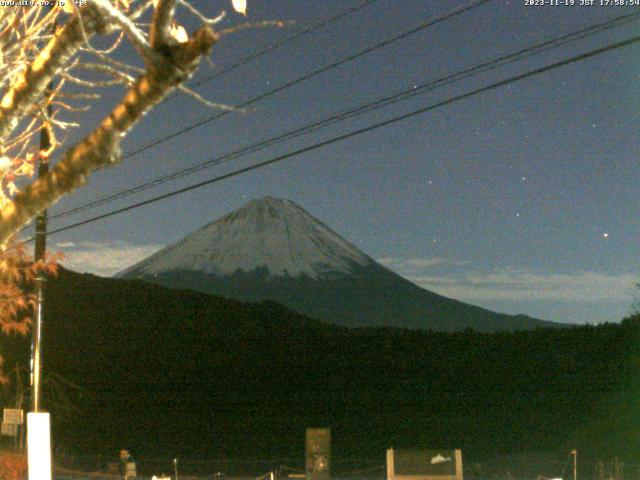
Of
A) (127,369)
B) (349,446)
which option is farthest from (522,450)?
(127,369)

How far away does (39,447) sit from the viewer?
1164 centimetres

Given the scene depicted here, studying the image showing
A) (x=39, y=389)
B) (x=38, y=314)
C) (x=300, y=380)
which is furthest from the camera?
(x=300, y=380)

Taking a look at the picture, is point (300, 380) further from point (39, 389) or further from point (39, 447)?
point (39, 447)

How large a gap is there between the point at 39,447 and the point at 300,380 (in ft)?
226

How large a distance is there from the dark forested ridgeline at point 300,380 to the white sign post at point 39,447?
129 feet

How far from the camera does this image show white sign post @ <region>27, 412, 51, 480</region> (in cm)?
1127

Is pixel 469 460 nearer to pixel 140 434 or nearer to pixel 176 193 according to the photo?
pixel 140 434

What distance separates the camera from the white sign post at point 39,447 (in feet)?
37.0

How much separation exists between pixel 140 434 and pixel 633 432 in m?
30.6

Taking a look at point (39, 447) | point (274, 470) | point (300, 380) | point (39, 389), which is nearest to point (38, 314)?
point (39, 389)

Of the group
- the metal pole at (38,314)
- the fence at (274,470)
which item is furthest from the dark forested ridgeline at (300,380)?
the metal pole at (38,314)

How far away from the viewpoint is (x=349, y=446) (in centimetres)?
5641

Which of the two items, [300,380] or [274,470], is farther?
[300,380]

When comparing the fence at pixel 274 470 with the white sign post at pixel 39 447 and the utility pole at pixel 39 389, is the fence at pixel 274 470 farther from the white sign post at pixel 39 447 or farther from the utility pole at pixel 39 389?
the white sign post at pixel 39 447
